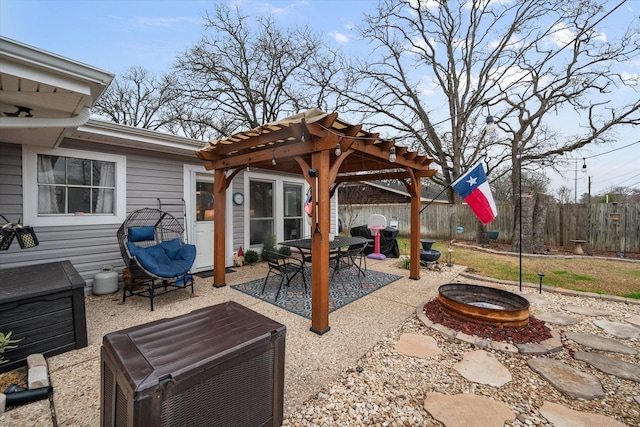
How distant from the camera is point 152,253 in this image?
4305 millimetres

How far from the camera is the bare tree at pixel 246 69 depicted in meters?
11.5

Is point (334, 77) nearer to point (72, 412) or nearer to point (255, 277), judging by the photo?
point (255, 277)

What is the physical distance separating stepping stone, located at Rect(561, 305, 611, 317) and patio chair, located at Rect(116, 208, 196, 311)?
5.56 metres

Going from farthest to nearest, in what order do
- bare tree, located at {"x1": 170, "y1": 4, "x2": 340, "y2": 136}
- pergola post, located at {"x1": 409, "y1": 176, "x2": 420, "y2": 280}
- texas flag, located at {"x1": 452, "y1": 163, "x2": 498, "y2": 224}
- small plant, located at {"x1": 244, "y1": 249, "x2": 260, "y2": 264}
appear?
bare tree, located at {"x1": 170, "y1": 4, "x2": 340, "y2": 136}, small plant, located at {"x1": 244, "y1": 249, "x2": 260, "y2": 264}, pergola post, located at {"x1": 409, "y1": 176, "x2": 420, "y2": 280}, texas flag, located at {"x1": 452, "y1": 163, "x2": 498, "y2": 224}

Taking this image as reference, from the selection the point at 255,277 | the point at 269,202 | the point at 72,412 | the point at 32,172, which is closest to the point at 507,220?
the point at 269,202

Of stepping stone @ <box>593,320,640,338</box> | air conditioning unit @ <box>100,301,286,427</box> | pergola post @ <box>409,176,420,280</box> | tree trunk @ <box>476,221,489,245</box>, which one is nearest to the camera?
air conditioning unit @ <box>100,301,286,427</box>

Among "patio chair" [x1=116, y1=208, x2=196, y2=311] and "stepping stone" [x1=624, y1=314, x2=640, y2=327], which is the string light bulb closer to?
"patio chair" [x1=116, y1=208, x2=196, y2=311]

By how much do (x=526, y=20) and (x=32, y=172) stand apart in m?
15.4

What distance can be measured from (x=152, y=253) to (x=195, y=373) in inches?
147

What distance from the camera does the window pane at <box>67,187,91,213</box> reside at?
13.6ft

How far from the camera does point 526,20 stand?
10.4 m

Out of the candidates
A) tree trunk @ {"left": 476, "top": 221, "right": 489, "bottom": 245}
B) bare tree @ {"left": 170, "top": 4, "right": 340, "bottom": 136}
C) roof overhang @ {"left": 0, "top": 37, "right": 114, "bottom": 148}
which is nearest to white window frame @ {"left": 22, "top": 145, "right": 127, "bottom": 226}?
roof overhang @ {"left": 0, "top": 37, "right": 114, "bottom": 148}

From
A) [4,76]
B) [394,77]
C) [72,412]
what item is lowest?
[72,412]

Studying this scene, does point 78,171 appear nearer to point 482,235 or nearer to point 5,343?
point 5,343
